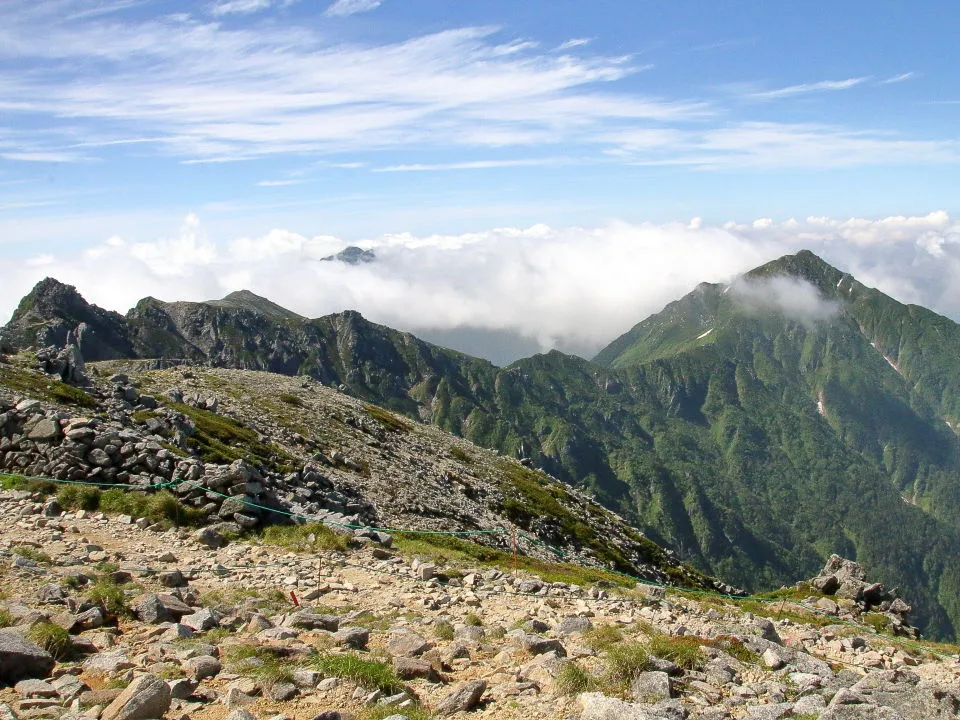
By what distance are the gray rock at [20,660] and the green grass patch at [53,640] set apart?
0.32 m

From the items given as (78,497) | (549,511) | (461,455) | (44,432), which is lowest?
(549,511)

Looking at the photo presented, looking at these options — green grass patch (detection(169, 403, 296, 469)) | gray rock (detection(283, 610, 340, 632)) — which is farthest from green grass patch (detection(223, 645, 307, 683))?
green grass patch (detection(169, 403, 296, 469))

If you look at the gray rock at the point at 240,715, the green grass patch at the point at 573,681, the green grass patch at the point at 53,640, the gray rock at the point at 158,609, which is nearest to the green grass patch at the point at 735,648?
the green grass patch at the point at 573,681

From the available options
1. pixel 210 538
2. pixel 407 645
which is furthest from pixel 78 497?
pixel 407 645

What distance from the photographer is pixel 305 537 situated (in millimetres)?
23797

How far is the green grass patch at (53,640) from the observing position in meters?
12.1

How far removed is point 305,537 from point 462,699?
13793mm

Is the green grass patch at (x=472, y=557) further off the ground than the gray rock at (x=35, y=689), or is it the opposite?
the gray rock at (x=35, y=689)

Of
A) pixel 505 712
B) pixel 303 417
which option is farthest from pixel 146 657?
pixel 303 417

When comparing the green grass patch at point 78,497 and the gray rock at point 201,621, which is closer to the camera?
the gray rock at point 201,621

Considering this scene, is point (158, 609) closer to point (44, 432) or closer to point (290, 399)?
point (44, 432)

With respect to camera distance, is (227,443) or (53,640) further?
(227,443)

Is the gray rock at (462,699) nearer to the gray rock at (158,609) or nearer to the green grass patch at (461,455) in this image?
the gray rock at (158,609)

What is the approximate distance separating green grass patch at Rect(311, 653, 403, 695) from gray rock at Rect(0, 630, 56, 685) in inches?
181
